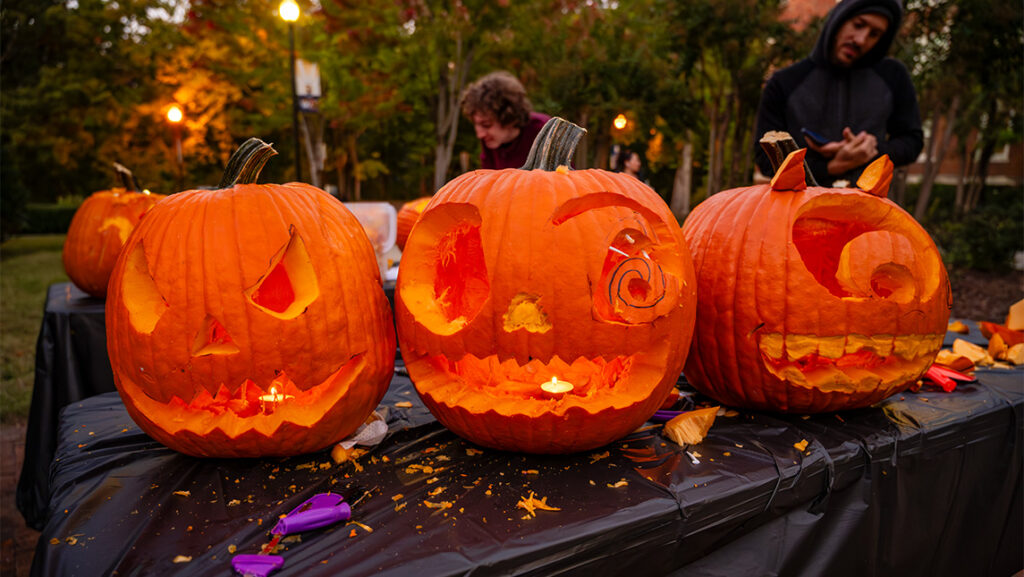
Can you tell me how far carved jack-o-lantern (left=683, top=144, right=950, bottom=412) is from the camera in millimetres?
1620

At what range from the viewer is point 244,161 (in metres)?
1.52

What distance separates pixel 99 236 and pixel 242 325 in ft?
8.43

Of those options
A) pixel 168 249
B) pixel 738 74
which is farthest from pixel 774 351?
pixel 738 74

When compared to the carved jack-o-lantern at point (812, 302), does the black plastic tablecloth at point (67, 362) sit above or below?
below

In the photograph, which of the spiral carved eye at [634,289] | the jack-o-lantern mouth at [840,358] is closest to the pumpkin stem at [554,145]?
the spiral carved eye at [634,289]

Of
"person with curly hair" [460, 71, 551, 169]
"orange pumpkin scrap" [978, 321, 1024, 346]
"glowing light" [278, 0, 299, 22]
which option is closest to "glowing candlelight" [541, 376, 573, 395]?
"orange pumpkin scrap" [978, 321, 1024, 346]

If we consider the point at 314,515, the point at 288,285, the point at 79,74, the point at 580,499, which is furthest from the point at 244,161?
the point at 79,74

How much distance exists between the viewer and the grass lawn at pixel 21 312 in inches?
172

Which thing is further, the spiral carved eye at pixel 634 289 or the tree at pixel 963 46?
the tree at pixel 963 46

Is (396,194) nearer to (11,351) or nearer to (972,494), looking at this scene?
(11,351)

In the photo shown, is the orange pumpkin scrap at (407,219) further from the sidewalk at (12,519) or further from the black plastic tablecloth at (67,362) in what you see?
the sidewalk at (12,519)

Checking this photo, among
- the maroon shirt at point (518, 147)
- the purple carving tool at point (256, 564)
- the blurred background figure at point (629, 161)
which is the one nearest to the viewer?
the purple carving tool at point (256, 564)

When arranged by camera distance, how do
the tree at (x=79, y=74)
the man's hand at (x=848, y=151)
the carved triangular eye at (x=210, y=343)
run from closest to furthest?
the carved triangular eye at (x=210, y=343)
the man's hand at (x=848, y=151)
the tree at (x=79, y=74)

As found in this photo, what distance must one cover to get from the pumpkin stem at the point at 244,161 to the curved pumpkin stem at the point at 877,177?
174cm
